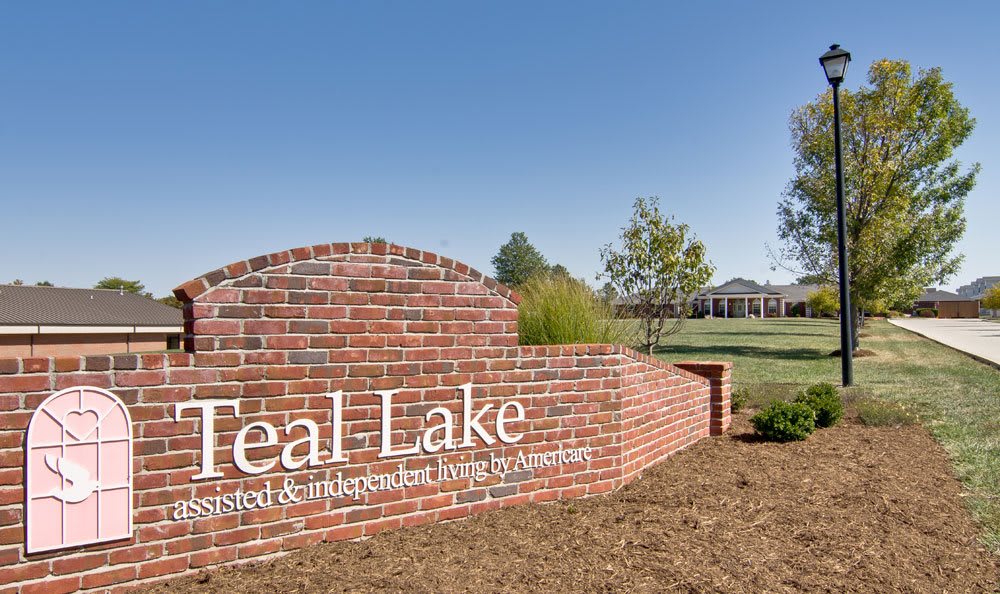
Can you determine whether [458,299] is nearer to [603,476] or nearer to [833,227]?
[603,476]

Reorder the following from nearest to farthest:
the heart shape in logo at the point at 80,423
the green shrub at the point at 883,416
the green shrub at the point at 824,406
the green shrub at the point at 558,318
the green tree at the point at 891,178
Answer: the heart shape in logo at the point at 80,423, the green shrub at the point at 558,318, the green shrub at the point at 824,406, the green shrub at the point at 883,416, the green tree at the point at 891,178

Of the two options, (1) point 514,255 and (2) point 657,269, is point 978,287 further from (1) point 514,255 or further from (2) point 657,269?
(2) point 657,269

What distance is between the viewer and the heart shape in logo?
10.7 feet

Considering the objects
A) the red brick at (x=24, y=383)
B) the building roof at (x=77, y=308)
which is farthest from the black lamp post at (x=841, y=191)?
the building roof at (x=77, y=308)

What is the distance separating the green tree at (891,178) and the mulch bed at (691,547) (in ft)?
60.6

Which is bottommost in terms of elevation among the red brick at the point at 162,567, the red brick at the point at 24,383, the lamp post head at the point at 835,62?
the red brick at the point at 162,567

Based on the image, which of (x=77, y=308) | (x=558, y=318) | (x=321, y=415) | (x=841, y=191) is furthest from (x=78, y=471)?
(x=77, y=308)

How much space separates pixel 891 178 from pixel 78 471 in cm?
2537

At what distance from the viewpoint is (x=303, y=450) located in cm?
398

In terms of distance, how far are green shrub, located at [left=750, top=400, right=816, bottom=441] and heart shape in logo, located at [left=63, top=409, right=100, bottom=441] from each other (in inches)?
260

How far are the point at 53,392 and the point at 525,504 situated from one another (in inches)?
126

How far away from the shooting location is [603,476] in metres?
5.38

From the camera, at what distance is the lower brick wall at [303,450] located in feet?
10.7

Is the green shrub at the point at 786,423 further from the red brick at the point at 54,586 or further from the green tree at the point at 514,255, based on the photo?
the green tree at the point at 514,255
